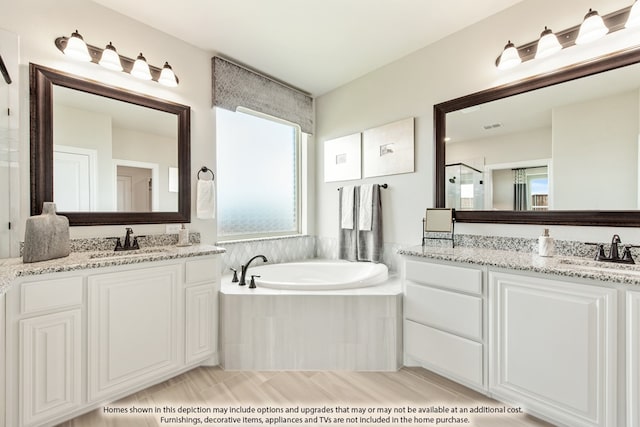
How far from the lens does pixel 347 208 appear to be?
2.96m

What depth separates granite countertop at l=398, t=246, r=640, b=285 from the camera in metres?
1.27

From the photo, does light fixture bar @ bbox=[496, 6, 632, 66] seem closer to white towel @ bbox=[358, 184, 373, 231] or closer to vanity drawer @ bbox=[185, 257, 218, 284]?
white towel @ bbox=[358, 184, 373, 231]

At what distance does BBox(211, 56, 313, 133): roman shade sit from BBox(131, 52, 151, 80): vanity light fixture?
557mm

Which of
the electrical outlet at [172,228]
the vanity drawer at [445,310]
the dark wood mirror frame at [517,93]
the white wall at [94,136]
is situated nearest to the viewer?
the dark wood mirror frame at [517,93]

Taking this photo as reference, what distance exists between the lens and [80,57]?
1.82 meters

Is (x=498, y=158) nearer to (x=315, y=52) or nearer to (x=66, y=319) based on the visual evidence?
(x=315, y=52)

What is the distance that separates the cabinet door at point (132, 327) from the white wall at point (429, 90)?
6.19ft

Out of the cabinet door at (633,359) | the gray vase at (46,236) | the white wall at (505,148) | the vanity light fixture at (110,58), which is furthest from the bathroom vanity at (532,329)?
the vanity light fixture at (110,58)

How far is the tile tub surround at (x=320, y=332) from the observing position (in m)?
1.96

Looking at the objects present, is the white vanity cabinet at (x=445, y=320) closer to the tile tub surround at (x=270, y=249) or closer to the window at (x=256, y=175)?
the tile tub surround at (x=270, y=249)

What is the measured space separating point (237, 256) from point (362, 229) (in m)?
1.25

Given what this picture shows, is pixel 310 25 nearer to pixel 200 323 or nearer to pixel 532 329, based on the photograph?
pixel 200 323

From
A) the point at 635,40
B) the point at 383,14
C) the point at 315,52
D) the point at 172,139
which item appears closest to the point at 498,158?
the point at 635,40

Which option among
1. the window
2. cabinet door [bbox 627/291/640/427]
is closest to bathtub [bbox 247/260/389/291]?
the window
